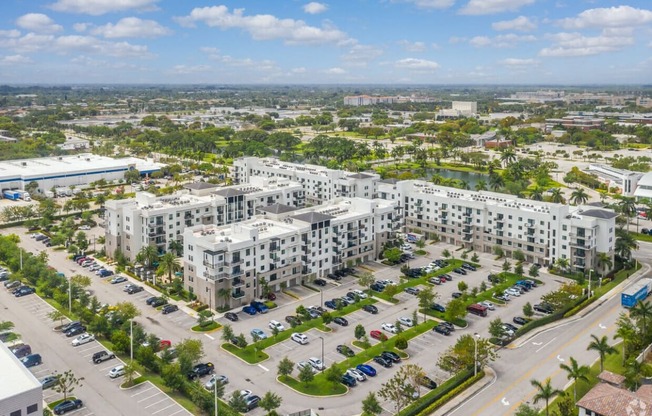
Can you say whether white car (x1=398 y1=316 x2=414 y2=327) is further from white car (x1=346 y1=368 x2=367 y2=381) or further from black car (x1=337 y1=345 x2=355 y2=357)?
white car (x1=346 y1=368 x2=367 y2=381)

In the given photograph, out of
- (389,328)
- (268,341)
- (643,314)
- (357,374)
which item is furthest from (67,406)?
(643,314)

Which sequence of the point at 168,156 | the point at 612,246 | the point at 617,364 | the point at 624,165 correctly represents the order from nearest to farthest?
1. the point at 617,364
2. the point at 612,246
3. the point at 624,165
4. the point at 168,156

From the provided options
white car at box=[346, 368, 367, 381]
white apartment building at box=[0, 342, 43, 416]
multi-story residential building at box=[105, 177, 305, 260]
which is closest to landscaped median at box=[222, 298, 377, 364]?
white car at box=[346, 368, 367, 381]

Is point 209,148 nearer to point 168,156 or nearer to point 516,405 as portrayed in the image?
point 168,156

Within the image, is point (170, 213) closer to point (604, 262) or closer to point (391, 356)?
point (391, 356)

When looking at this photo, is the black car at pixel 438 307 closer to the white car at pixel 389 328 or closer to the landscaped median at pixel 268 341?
the white car at pixel 389 328

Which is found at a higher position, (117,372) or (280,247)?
(280,247)

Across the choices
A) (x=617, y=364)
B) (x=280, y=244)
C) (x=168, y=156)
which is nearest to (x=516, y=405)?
(x=617, y=364)
